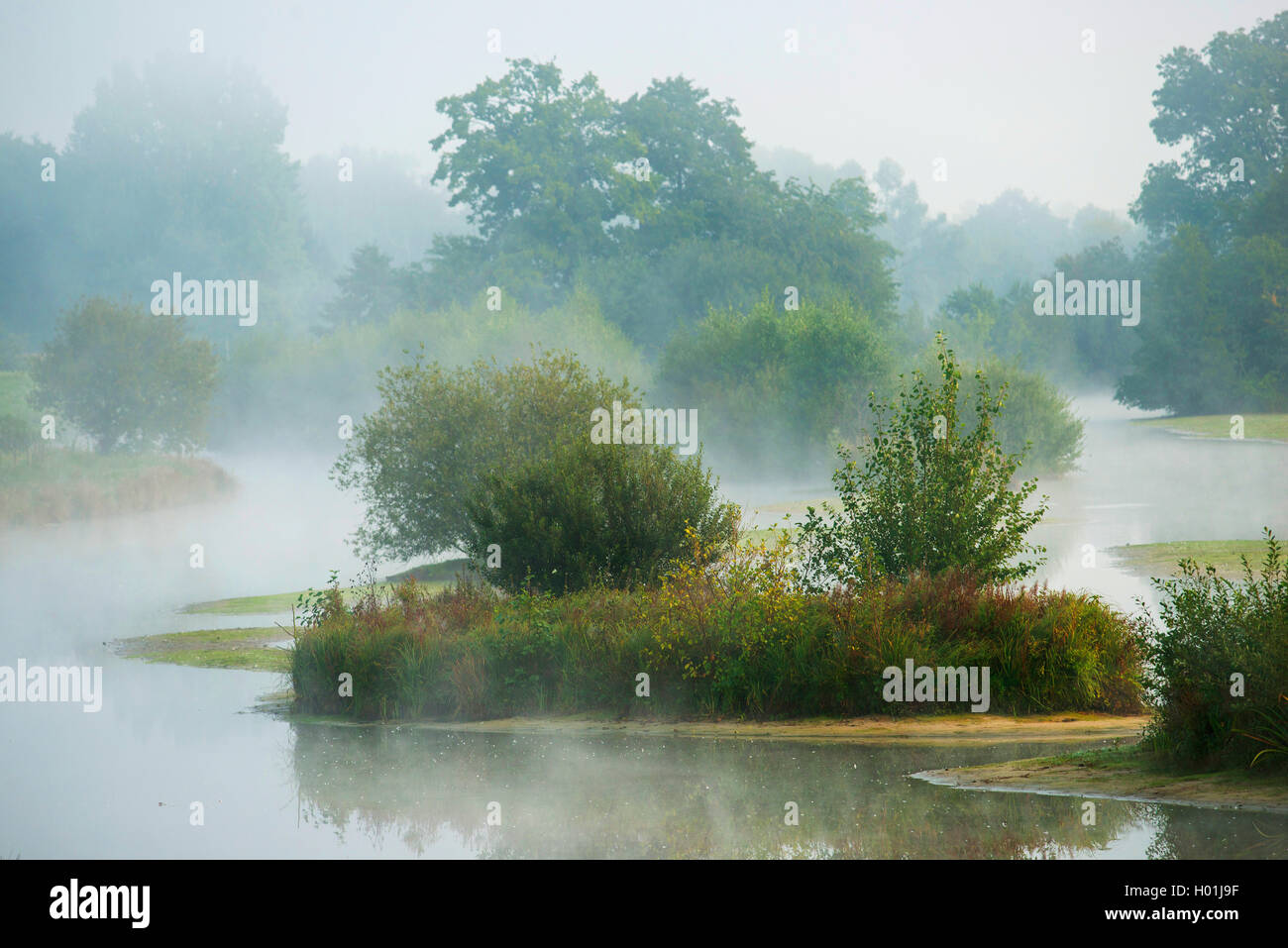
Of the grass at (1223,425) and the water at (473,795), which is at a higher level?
the grass at (1223,425)

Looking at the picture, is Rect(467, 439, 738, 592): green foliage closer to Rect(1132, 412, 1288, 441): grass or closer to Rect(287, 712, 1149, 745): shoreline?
Rect(287, 712, 1149, 745): shoreline

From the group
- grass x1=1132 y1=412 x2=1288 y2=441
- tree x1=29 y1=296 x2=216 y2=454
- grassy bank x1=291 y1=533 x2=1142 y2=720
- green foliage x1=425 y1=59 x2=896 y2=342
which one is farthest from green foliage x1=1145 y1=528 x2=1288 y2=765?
green foliage x1=425 y1=59 x2=896 y2=342

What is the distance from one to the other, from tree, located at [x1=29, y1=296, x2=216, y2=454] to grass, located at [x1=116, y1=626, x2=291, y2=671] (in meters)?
42.6

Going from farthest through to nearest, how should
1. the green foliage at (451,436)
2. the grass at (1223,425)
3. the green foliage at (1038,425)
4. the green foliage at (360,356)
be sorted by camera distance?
the green foliage at (360,356), the grass at (1223,425), the green foliage at (1038,425), the green foliage at (451,436)

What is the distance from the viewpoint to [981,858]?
8312 millimetres

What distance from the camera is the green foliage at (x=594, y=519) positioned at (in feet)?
58.3

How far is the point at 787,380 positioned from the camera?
6084cm

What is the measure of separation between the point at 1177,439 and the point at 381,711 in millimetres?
61041

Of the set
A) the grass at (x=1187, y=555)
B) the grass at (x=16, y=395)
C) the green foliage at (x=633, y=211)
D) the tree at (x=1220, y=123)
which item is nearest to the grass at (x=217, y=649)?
the grass at (x=1187, y=555)

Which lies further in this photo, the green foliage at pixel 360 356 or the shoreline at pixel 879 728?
the green foliage at pixel 360 356

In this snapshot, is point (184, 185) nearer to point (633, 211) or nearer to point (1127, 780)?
point (633, 211)

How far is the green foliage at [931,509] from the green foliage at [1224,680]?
4.54 meters

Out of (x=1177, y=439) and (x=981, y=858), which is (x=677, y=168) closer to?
(x=1177, y=439)

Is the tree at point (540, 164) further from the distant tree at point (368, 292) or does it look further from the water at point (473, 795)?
the water at point (473, 795)
